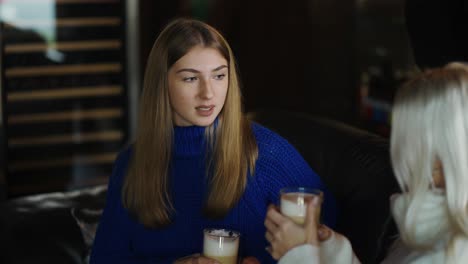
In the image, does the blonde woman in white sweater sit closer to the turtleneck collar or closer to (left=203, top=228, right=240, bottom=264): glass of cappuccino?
(left=203, top=228, right=240, bottom=264): glass of cappuccino

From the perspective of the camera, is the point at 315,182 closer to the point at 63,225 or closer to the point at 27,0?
the point at 63,225

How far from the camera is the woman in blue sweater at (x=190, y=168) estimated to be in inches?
85.6

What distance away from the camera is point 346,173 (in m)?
2.58

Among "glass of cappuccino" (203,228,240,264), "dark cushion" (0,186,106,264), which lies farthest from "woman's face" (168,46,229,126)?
"dark cushion" (0,186,106,264)

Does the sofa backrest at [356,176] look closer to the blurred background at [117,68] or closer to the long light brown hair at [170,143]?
the long light brown hair at [170,143]

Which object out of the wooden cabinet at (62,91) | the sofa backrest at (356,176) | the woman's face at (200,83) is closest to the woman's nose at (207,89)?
the woman's face at (200,83)

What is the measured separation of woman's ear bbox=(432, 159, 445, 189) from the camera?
167cm

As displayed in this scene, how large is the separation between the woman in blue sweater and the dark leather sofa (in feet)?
0.42

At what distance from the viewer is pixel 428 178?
1663mm

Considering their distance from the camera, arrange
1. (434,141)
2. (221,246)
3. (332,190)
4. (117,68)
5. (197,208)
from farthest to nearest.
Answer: (117,68)
(332,190)
(197,208)
(221,246)
(434,141)

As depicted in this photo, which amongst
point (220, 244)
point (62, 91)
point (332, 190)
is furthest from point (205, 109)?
point (62, 91)

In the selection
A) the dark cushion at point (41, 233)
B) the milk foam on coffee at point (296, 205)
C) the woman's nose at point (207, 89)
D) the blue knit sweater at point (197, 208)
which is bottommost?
the dark cushion at point (41, 233)

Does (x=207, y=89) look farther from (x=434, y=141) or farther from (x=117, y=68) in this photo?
(x=117, y=68)

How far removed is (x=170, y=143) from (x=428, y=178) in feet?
2.82
